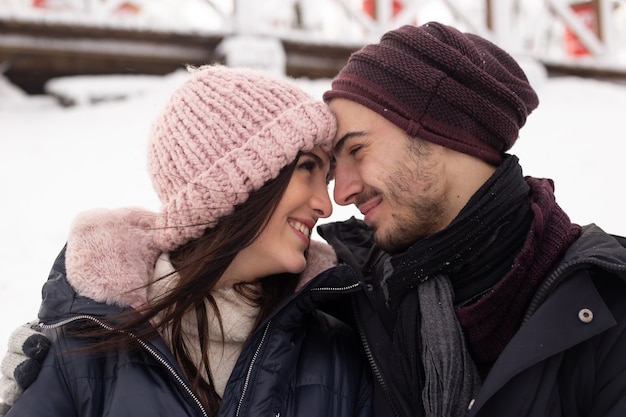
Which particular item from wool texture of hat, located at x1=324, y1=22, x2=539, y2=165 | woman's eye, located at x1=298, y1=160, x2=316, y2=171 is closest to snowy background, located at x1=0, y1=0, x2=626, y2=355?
woman's eye, located at x1=298, y1=160, x2=316, y2=171

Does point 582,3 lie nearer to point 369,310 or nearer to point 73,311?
point 369,310

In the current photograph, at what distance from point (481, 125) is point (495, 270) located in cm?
50

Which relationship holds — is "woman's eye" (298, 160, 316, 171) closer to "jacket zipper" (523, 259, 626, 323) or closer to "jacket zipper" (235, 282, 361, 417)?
"jacket zipper" (235, 282, 361, 417)

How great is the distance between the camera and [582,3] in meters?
7.88

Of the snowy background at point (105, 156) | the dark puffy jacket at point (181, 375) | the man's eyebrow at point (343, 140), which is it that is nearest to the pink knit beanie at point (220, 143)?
the man's eyebrow at point (343, 140)

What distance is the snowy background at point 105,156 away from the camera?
381cm

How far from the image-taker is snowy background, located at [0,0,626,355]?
381cm

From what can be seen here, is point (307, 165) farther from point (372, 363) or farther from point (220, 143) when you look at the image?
point (372, 363)

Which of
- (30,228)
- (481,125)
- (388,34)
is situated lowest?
(30,228)

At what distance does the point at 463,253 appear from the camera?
2006 mm

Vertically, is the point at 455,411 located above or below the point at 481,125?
below

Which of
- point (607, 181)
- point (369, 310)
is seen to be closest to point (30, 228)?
point (369, 310)

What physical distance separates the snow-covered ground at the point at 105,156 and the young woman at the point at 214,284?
1.14 m

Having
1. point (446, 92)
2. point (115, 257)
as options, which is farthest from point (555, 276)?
point (115, 257)
